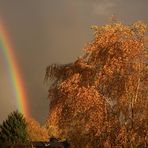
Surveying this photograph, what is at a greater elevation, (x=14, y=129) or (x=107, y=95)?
(x=14, y=129)

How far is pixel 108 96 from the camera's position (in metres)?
23.6

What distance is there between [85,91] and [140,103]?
104 inches

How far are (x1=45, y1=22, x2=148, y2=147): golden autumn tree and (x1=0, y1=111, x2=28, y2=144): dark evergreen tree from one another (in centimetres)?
5184

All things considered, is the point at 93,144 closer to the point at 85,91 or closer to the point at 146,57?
the point at 85,91

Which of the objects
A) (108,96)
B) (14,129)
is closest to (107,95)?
(108,96)

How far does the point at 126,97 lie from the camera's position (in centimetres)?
2316

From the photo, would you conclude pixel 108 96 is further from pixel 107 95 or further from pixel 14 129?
pixel 14 129

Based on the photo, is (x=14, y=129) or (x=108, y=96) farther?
(x=14, y=129)

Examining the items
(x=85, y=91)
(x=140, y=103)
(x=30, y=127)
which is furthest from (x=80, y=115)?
(x=30, y=127)

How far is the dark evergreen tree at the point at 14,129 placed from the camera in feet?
252

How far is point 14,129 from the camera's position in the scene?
78938 millimetres

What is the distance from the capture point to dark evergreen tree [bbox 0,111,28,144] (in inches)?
3019

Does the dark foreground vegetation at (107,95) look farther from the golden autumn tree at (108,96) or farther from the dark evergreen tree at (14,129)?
the dark evergreen tree at (14,129)

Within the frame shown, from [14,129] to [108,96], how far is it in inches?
2239
